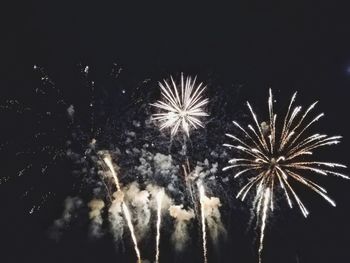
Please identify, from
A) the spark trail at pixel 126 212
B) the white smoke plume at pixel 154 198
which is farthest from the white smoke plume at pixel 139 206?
the spark trail at pixel 126 212

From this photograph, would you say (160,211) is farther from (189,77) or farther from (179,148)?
(189,77)

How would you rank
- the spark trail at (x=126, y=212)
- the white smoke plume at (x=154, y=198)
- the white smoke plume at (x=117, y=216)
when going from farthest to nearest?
1. the white smoke plume at (x=154, y=198)
2. the white smoke plume at (x=117, y=216)
3. the spark trail at (x=126, y=212)

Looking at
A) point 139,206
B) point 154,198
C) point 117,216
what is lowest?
point 139,206

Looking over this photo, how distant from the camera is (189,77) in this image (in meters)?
32.9

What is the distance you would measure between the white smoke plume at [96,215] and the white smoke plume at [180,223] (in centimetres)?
500

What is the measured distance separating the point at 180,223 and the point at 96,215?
238 inches

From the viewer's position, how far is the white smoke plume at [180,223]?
106 ft

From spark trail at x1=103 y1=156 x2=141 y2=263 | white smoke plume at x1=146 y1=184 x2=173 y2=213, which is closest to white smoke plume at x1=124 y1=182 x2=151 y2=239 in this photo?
white smoke plume at x1=146 y1=184 x2=173 y2=213

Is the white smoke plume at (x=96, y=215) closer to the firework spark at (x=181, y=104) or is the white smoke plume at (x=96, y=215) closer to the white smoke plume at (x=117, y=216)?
the white smoke plume at (x=117, y=216)

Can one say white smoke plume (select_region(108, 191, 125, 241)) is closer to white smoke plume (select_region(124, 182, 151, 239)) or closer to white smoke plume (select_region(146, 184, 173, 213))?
white smoke plume (select_region(124, 182, 151, 239))

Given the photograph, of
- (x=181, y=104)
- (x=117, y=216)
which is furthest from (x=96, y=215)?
(x=181, y=104)

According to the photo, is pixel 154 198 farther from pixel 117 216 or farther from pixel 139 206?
pixel 117 216

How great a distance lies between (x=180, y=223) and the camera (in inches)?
1293

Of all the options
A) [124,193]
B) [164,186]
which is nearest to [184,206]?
[164,186]
